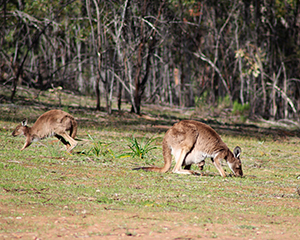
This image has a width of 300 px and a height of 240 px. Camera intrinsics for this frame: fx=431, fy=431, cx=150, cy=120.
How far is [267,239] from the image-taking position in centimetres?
342

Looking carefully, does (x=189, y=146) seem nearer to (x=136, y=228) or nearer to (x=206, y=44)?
(x=136, y=228)

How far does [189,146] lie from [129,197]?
155cm

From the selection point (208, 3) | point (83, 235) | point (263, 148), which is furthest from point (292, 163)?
point (208, 3)

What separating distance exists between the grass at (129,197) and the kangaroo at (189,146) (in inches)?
8.2

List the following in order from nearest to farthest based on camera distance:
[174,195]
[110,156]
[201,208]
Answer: [201,208] < [174,195] < [110,156]

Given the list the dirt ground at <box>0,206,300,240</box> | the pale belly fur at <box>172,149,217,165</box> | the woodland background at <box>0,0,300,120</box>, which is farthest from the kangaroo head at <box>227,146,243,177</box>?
the woodland background at <box>0,0,300,120</box>

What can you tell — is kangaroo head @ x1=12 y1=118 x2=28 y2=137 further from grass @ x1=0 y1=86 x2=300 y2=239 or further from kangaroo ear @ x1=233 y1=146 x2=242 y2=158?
kangaroo ear @ x1=233 y1=146 x2=242 y2=158

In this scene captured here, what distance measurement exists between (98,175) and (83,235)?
89.0 inches

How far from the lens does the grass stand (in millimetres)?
3574

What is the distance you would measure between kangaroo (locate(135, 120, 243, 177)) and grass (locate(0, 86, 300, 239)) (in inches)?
8.2

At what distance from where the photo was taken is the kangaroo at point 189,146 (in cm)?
588

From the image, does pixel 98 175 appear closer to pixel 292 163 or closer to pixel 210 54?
pixel 292 163

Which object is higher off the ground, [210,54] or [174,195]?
[210,54]

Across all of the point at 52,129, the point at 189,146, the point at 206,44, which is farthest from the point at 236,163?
the point at 206,44
